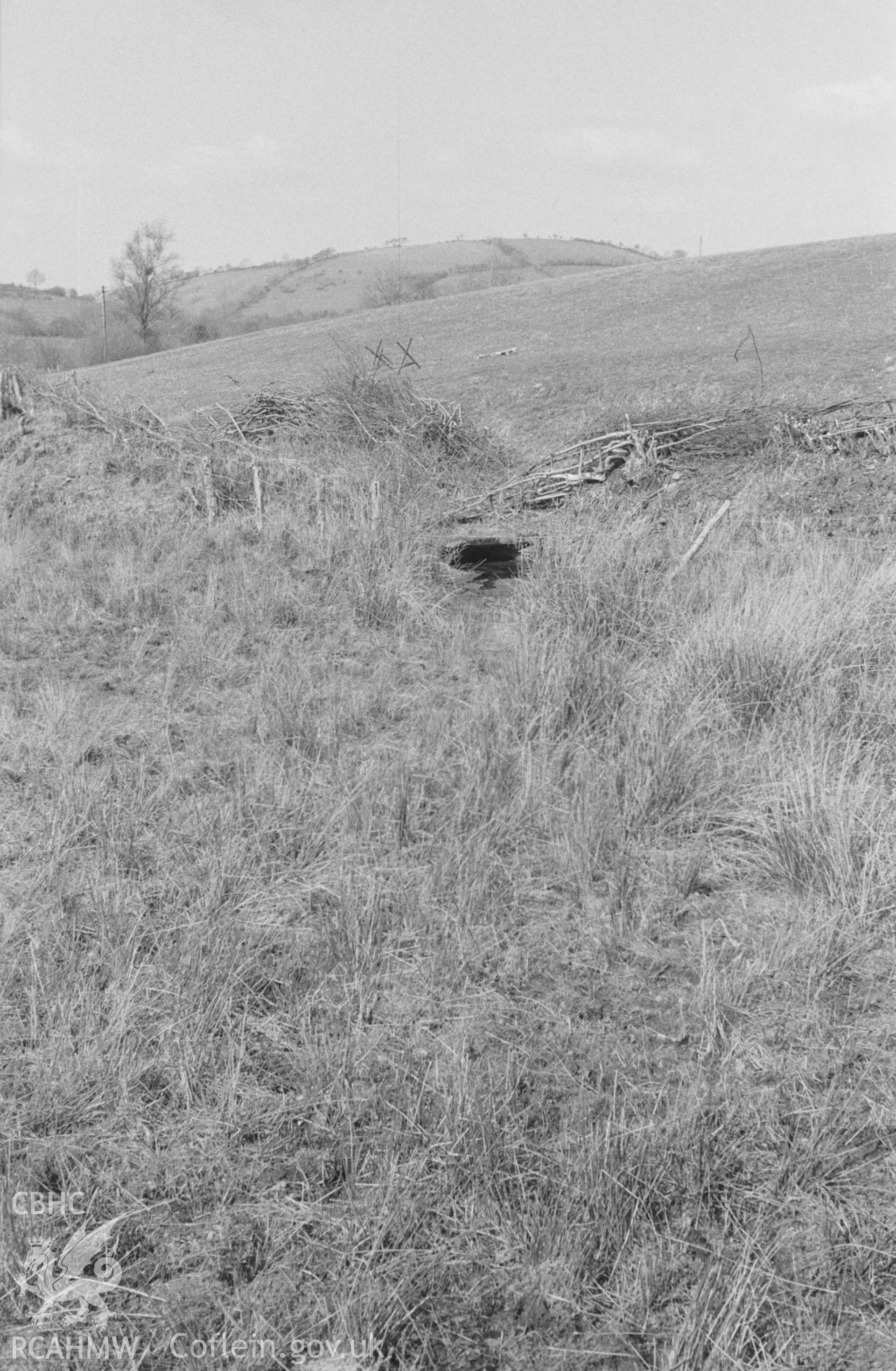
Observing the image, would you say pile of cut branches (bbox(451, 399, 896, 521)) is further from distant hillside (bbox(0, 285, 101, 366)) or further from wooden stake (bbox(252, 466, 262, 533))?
distant hillside (bbox(0, 285, 101, 366))

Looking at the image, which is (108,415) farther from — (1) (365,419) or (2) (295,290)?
(2) (295,290)

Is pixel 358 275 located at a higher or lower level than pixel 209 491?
higher

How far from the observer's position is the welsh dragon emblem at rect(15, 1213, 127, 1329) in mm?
1994

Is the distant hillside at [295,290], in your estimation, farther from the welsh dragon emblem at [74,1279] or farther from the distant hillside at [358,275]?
the welsh dragon emblem at [74,1279]

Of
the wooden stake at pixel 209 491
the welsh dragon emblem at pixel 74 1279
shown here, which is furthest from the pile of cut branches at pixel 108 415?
the welsh dragon emblem at pixel 74 1279

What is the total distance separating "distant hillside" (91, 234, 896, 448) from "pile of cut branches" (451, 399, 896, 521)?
1.11 metres

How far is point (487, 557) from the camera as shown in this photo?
834cm

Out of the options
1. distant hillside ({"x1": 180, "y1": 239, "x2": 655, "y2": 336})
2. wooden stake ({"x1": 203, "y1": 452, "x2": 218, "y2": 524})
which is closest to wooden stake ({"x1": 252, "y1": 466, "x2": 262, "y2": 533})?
wooden stake ({"x1": 203, "y1": 452, "x2": 218, "y2": 524})

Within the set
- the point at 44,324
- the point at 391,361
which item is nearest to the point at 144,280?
the point at 44,324

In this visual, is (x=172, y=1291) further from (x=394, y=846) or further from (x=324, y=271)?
(x=324, y=271)

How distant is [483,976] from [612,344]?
1258cm

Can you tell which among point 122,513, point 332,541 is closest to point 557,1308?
point 332,541

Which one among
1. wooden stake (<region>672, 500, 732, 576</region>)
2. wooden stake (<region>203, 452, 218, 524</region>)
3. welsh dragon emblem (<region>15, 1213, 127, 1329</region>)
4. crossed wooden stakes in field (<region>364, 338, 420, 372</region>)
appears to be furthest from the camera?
crossed wooden stakes in field (<region>364, 338, 420, 372</region>)

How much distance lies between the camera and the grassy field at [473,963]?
206cm
